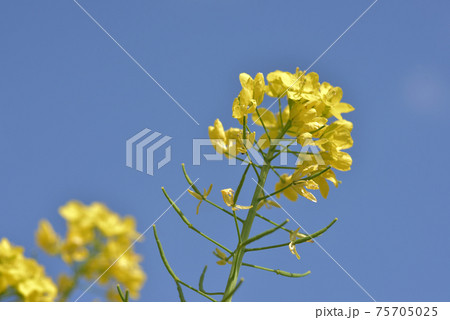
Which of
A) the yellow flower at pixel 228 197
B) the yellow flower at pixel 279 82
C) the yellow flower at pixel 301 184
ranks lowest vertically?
the yellow flower at pixel 228 197

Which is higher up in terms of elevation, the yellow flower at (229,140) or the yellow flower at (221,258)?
the yellow flower at (229,140)

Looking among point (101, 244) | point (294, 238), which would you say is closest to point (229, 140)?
point (294, 238)

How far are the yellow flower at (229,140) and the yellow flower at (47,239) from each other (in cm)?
128

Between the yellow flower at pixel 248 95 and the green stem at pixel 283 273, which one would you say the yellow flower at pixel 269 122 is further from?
the green stem at pixel 283 273

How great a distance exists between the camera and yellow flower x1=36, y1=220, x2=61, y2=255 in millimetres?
2598

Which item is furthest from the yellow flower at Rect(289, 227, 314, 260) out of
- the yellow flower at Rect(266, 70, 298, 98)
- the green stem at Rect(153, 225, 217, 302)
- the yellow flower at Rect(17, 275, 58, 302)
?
the yellow flower at Rect(17, 275, 58, 302)

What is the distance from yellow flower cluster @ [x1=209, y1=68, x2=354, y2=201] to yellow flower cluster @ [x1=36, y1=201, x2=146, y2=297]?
53.7 inches

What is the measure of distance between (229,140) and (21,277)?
3.14 ft

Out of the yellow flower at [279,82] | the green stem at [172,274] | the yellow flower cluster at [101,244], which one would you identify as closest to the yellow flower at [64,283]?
the yellow flower cluster at [101,244]

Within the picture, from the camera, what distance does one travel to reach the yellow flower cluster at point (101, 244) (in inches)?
109

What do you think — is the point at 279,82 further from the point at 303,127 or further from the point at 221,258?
the point at 221,258

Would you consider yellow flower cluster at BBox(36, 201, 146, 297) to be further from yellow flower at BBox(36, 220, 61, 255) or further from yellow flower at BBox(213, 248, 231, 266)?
yellow flower at BBox(213, 248, 231, 266)
